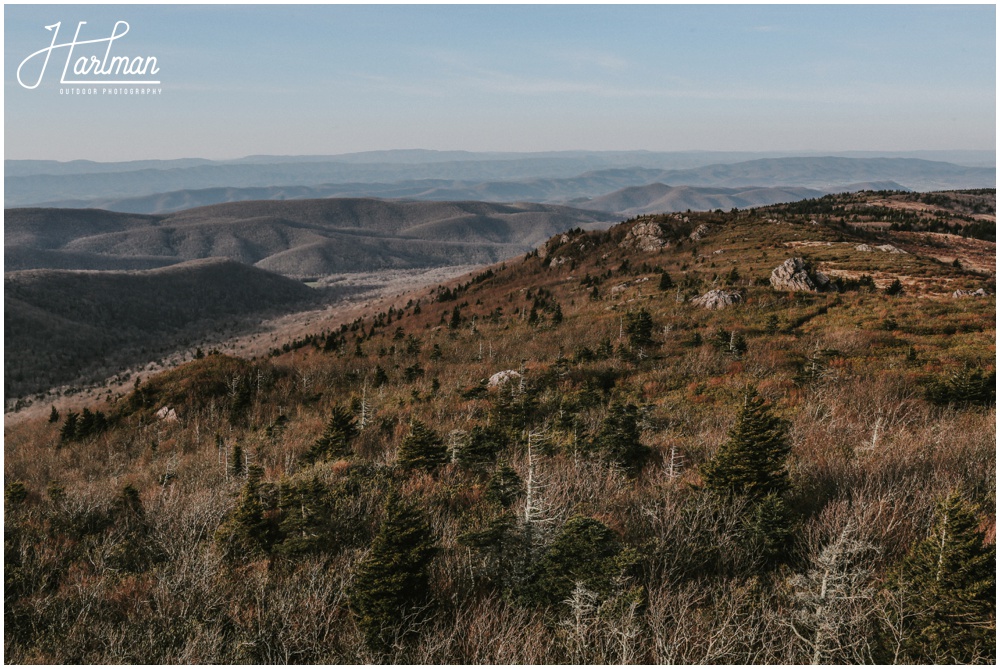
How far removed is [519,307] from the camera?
157 feet

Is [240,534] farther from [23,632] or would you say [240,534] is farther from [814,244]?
[814,244]

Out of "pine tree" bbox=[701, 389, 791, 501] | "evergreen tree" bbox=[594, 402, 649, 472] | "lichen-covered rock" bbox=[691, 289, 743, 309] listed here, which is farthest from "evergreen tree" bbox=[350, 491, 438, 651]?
"lichen-covered rock" bbox=[691, 289, 743, 309]

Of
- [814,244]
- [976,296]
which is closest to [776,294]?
[976,296]

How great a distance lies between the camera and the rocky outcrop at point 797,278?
31984mm

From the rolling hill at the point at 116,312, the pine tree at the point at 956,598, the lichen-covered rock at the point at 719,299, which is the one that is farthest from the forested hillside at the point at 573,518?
the rolling hill at the point at 116,312

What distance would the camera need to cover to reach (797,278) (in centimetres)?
3253

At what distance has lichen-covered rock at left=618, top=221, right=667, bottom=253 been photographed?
6081cm

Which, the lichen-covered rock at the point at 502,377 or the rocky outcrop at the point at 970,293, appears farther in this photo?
the rocky outcrop at the point at 970,293

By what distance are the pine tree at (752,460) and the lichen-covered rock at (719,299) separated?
23293 mm

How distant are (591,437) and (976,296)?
2722 centimetres

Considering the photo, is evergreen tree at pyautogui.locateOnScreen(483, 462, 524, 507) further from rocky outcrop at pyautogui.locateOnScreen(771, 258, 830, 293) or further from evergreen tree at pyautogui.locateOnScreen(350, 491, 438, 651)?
rocky outcrop at pyautogui.locateOnScreen(771, 258, 830, 293)

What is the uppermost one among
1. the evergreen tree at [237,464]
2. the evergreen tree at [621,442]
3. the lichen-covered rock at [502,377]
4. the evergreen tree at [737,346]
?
the evergreen tree at [737,346]

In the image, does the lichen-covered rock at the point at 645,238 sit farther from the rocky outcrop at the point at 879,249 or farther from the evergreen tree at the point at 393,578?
the evergreen tree at the point at 393,578

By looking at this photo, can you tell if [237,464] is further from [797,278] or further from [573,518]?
[797,278]
